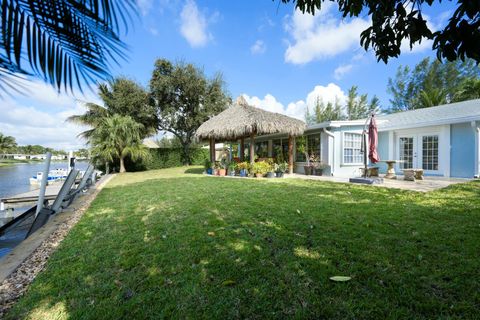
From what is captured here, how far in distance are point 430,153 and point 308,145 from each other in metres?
5.69

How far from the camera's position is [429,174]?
10.6 metres

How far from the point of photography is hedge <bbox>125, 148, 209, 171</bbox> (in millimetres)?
18844

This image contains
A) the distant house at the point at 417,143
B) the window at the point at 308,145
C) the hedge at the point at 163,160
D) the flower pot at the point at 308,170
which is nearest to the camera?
the distant house at the point at 417,143

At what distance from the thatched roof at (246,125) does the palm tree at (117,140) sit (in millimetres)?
6406

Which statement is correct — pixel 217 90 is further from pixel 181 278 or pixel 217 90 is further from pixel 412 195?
pixel 181 278

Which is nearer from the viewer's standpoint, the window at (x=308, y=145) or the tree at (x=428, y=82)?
the window at (x=308, y=145)

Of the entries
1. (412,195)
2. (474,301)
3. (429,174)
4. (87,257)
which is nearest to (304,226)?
(474,301)

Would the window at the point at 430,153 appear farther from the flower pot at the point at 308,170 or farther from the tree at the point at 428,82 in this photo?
the tree at the point at 428,82

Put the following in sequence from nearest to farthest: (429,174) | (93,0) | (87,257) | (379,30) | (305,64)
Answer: (93,0)
(379,30)
(87,257)
(429,174)
(305,64)

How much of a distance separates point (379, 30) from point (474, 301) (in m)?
2.50

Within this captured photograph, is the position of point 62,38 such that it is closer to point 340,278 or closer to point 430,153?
point 340,278

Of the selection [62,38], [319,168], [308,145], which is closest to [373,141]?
[319,168]

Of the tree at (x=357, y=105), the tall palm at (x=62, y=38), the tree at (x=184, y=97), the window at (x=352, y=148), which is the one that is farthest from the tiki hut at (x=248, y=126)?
the tree at (x=357, y=105)

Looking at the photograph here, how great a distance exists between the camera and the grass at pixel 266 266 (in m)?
1.94
